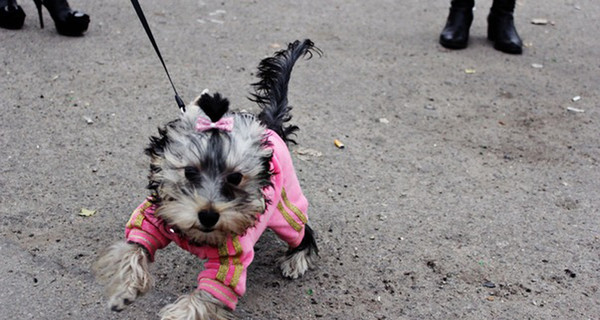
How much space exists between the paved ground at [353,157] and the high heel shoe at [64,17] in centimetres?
10

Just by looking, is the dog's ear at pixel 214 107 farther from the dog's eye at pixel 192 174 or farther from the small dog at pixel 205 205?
the dog's eye at pixel 192 174

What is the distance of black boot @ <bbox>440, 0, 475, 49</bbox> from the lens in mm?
6398

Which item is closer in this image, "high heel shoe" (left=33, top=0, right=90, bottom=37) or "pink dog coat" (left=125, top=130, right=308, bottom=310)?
"pink dog coat" (left=125, top=130, right=308, bottom=310)

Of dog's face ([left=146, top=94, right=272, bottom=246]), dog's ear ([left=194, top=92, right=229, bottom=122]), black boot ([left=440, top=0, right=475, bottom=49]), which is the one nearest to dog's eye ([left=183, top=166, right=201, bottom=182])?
dog's face ([left=146, top=94, right=272, bottom=246])

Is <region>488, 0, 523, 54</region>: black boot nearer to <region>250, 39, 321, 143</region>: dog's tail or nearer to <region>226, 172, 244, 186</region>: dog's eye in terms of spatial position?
<region>250, 39, 321, 143</region>: dog's tail

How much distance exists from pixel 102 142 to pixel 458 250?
2321mm

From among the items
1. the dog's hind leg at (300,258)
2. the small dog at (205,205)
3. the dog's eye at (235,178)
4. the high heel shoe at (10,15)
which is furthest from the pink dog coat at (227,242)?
the high heel shoe at (10,15)

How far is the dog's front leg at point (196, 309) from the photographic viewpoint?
2.56 meters

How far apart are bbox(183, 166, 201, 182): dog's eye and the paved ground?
2.78 ft

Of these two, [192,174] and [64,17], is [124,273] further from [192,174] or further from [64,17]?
[64,17]

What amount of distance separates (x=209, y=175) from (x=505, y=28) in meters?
4.71

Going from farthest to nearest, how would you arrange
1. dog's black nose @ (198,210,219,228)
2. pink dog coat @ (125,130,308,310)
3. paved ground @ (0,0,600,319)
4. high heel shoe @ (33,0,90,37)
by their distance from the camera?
high heel shoe @ (33,0,90,37) < paved ground @ (0,0,600,319) < pink dog coat @ (125,130,308,310) < dog's black nose @ (198,210,219,228)

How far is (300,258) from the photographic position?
338 centimetres

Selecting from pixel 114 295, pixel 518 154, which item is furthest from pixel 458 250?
pixel 114 295
